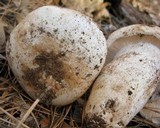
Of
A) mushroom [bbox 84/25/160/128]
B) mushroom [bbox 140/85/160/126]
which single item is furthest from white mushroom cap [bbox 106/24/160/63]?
mushroom [bbox 140/85/160/126]

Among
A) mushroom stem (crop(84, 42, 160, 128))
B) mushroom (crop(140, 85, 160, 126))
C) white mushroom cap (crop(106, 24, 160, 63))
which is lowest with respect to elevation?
mushroom (crop(140, 85, 160, 126))

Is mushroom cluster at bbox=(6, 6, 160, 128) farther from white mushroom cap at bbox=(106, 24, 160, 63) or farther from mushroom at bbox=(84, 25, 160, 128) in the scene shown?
white mushroom cap at bbox=(106, 24, 160, 63)

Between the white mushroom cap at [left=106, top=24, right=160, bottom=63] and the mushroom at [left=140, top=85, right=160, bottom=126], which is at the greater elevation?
the white mushroom cap at [left=106, top=24, right=160, bottom=63]

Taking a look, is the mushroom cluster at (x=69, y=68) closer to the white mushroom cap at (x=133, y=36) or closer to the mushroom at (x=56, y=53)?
the mushroom at (x=56, y=53)

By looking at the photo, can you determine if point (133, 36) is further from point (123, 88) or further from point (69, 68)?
point (69, 68)

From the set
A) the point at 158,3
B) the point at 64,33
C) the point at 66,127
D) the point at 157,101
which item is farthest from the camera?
the point at 158,3

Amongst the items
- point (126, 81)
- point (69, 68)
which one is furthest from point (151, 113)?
point (69, 68)

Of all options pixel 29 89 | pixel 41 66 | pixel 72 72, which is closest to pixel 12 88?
pixel 29 89

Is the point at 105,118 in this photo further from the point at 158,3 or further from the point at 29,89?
the point at 158,3
